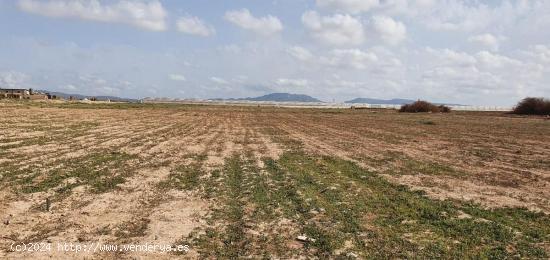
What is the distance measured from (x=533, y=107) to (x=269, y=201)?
261 ft

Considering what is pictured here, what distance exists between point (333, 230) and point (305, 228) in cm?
58

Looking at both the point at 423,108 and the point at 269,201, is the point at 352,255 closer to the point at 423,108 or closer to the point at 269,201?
the point at 269,201

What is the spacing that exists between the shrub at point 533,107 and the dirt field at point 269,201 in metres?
63.5

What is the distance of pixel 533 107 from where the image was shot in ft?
259

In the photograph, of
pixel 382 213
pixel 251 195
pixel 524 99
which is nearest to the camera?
pixel 382 213

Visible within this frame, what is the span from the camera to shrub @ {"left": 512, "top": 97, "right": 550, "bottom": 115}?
3044 inches

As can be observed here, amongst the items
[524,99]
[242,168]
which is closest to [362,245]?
[242,168]

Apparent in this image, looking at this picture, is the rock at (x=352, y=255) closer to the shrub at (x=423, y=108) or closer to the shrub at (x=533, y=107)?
the shrub at (x=533, y=107)

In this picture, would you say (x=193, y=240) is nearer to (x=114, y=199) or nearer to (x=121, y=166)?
(x=114, y=199)


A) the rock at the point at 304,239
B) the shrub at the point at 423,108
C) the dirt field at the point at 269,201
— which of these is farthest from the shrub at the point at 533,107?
the rock at the point at 304,239

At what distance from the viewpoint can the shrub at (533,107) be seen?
7731 centimetres

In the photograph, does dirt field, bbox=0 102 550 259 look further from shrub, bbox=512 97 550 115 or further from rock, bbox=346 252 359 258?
shrub, bbox=512 97 550 115

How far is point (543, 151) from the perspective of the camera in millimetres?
24672

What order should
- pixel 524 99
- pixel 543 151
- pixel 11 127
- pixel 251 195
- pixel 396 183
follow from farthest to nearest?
pixel 524 99 < pixel 11 127 < pixel 543 151 < pixel 396 183 < pixel 251 195
